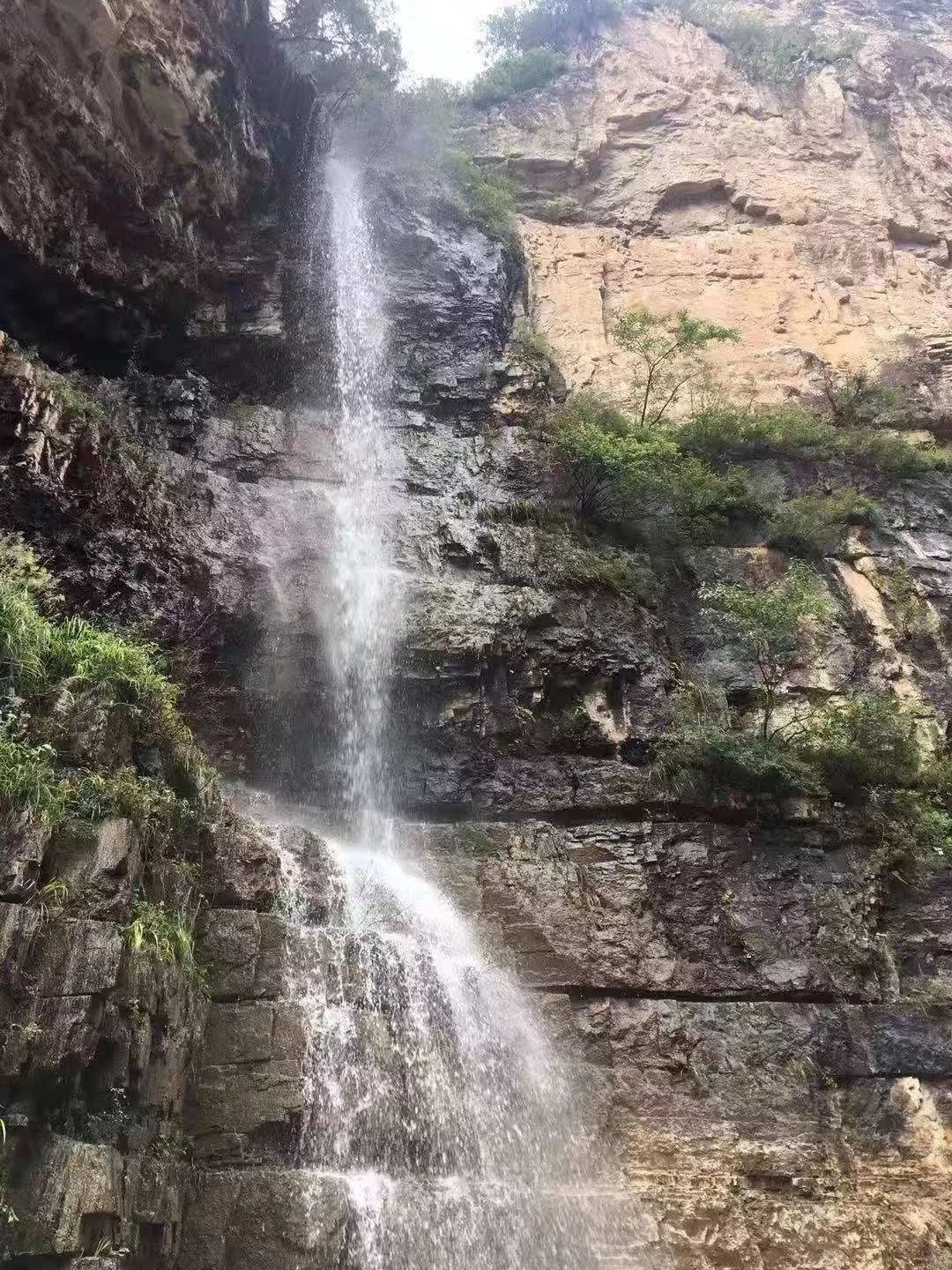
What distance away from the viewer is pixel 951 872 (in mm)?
8016

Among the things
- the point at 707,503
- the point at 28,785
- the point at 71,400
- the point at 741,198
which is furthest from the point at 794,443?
the point at 28,785

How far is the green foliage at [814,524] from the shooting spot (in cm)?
1121

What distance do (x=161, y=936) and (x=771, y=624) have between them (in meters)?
6.35

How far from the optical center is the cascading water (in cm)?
514

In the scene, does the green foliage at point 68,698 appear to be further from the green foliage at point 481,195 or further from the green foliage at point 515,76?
the green foliage at point 515,76

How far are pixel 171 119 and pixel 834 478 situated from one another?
32.5ft

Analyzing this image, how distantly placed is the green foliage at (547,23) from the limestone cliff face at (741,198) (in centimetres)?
82

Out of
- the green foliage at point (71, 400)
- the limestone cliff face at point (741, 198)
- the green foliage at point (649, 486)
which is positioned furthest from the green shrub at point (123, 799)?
the limestone cliff face at point (741, 198)

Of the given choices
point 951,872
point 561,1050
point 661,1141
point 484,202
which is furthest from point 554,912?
point 484,202

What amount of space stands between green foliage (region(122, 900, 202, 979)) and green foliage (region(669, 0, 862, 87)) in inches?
842

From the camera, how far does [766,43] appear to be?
65.8 feet

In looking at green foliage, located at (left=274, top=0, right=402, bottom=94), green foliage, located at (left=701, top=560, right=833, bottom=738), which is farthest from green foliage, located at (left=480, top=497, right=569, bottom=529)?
green foliage, located at (left=274, top=0, right=402, bottom=94)

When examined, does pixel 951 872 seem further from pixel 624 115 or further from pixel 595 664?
pixel 624 115

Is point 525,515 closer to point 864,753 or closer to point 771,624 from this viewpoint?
point 771,624
